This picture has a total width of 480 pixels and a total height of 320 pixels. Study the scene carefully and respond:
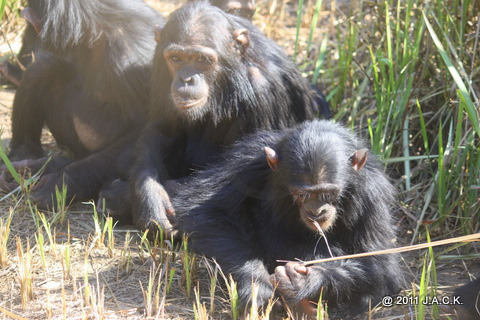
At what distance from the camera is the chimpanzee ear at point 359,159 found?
525 cm

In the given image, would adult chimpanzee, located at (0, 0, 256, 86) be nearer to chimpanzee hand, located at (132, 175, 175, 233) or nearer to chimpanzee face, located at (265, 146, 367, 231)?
chimpanzee hand, located at (132, 175, 175, 233)

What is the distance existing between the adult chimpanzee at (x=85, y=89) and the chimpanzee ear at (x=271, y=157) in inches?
89.5

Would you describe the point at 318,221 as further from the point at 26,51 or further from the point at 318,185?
the point at 26,51

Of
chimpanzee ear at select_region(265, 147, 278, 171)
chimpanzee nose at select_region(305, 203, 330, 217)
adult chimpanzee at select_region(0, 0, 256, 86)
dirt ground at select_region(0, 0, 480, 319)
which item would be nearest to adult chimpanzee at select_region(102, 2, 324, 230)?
dirt ground at select_region(0, 0, 480, 319)

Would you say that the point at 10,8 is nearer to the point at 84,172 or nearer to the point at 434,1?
the point at 84,172

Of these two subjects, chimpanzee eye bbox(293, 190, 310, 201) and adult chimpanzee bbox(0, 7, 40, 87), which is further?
adult chimpanzee bbox(0, 7, 40, 87)

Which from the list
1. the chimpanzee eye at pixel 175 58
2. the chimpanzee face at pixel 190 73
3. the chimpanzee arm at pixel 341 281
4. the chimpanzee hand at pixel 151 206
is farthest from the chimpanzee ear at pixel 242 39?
the chimpanzee arm at pixel 341 281

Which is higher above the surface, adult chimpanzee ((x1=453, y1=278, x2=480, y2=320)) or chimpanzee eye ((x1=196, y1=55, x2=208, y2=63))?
chimpanzee eye ((x1=196, y1=55, x2=208, y2=63))

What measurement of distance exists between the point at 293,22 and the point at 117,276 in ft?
20.7

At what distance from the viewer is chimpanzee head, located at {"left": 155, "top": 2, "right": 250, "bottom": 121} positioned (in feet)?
20.8

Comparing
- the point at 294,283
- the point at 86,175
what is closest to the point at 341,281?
the point at 294,283

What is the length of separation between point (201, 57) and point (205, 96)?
349mm

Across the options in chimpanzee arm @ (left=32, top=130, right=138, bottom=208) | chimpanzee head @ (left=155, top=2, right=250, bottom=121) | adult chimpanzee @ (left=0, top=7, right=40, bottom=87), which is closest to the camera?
chimpanzee head @ (left=155, top=2, right=250, bottom=121)

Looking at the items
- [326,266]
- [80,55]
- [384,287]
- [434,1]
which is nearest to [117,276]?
[326,266]
